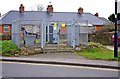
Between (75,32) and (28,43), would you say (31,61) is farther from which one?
(75,32)

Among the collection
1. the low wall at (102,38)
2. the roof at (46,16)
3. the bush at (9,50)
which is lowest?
the bush at (9,50)

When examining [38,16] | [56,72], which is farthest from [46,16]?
[56,72]

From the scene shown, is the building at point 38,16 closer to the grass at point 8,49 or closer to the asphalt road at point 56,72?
the grass at point 8,49

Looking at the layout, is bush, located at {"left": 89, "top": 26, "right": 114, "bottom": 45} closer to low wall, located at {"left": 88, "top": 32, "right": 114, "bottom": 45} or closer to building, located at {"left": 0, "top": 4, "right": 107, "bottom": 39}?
low wall, located at {"left": 88, "top": 32, "right": 114, "bottom": 45}

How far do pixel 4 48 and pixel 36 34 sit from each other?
3504 mm

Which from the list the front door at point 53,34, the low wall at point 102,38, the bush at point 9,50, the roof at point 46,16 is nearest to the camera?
the bush at point 9,50

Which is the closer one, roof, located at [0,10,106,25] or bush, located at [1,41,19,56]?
bush, located at [1,41,19,56]

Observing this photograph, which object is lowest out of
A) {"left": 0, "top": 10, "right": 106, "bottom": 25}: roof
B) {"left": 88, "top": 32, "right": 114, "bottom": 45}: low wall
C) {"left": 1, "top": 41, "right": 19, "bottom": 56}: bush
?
{"left": 1, "top": 41, "right": 19, "bottom": 56}: bush

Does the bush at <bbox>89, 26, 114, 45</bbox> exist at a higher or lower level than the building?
lower

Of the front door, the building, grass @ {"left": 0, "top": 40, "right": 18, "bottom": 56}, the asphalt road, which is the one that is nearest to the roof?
the building

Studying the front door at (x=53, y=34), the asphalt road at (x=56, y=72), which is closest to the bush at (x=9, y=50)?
the front door at (x=53, y=34)

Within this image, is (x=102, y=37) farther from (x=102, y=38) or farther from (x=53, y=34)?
(x=53, y=34)

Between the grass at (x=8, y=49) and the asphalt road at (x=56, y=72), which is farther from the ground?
the grass at (x=8, y=49)

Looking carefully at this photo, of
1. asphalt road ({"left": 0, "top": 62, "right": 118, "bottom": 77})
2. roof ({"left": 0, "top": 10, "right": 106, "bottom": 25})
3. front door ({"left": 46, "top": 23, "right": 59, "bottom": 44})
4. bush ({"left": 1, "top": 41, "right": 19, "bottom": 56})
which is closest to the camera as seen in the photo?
asphalt road ({"left": 0, "top": 62, "right": 118, "bottom": 77})
